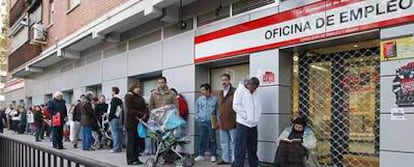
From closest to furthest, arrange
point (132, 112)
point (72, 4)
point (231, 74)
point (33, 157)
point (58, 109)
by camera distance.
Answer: point (33, 157) < point (132, 112) < point (231, 74) < point (58, 109) < point (72, 4)

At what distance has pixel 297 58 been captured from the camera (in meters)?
8.78

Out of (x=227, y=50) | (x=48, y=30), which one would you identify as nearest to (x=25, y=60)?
(x=48, y=30)

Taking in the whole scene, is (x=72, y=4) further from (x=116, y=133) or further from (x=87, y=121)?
(x=116, y=133)

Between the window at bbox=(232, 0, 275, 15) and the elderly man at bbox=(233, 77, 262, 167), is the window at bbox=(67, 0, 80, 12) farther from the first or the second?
the elderly man at bbox=(233, 77, 262, 167)

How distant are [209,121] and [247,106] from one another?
185 cm

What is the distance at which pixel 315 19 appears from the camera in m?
7.67

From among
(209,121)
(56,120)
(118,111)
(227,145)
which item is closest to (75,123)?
(56,120)

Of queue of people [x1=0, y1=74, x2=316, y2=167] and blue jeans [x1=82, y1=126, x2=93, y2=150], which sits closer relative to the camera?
queue of people [x1=0, y1=74, x2=316, y2=167]

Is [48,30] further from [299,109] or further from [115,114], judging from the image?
[299,109]

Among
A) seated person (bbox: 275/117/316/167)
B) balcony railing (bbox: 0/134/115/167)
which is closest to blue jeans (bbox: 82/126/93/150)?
balcony railing (bbox: 0/134/115/167)

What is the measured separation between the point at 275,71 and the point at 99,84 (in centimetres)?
964

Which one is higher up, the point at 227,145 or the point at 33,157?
the point at 33,157

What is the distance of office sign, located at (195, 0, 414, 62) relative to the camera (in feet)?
21.6

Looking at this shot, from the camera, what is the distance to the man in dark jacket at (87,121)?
13.1 metres
